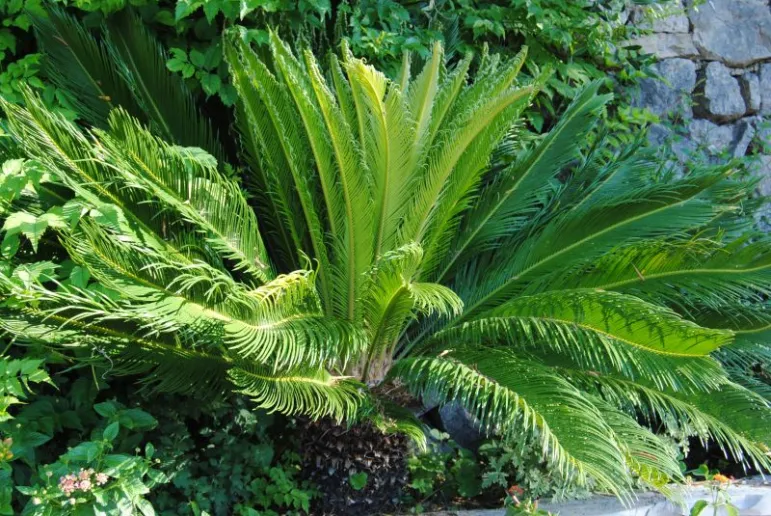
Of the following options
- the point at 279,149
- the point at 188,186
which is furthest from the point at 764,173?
the point at 188,186

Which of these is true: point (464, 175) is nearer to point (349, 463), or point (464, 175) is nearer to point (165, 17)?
point (349, 463)

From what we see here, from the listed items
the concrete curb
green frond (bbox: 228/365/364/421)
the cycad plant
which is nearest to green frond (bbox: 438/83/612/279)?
the cycad plant

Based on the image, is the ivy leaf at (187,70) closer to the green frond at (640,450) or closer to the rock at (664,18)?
the green frond at (640,450)

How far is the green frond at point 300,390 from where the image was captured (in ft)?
9.04

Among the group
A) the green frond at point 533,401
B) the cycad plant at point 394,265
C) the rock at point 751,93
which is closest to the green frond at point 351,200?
the cycad plant at point 394,265

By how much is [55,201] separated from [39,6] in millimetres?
1002

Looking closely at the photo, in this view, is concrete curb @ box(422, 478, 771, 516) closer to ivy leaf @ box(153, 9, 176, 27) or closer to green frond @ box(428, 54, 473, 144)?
green frond @ box(428, 54, 473, 144)

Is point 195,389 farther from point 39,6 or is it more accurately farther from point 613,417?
point 39,6

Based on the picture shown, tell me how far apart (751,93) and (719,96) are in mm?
286

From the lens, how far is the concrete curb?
3.50m

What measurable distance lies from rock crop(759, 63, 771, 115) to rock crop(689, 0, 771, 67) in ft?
0.28

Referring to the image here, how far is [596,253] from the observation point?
135 inches

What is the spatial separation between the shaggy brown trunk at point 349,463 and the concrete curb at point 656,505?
370 millimetres

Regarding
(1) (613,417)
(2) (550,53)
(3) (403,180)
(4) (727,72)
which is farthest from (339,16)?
(4) (727,72)
